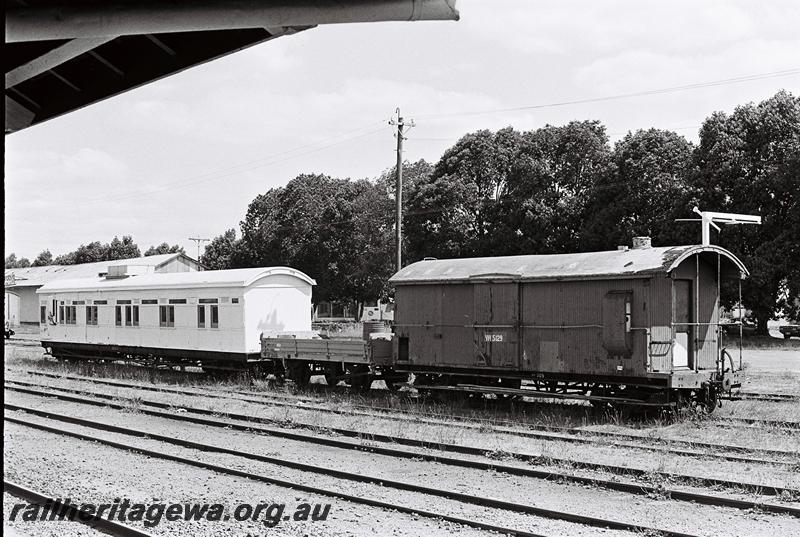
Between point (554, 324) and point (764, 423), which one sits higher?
point (554, 324)

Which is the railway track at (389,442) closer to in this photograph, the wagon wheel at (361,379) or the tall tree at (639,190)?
the wagon wheel at (361,379)

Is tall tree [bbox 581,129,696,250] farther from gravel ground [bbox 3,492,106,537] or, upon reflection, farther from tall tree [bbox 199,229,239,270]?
tall tree [bbox 199,229,239,270]

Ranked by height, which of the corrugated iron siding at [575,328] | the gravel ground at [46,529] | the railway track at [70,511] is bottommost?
the gravel ground at [46,529]

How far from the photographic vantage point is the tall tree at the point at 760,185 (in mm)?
36625

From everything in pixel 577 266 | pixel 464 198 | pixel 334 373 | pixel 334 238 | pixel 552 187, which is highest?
pixel 552 187

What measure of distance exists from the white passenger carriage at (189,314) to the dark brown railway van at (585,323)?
707 centimetres

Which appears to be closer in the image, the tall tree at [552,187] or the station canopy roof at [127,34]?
the station canopy roof at [127,34]

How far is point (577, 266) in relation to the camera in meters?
16.5

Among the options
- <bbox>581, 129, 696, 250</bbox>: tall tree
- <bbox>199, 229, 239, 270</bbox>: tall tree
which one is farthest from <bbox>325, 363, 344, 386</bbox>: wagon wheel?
<bbox>199, 229, 239, 270</bbox>: tall tree

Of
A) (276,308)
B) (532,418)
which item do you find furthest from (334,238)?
(532,418)

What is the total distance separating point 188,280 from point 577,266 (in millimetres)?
14026

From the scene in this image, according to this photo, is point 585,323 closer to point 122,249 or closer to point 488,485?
point 488,485

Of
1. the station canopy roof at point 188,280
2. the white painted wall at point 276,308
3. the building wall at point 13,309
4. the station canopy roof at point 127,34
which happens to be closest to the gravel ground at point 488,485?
the station canopy roof at point 127,34

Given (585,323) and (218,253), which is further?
(218,253)
